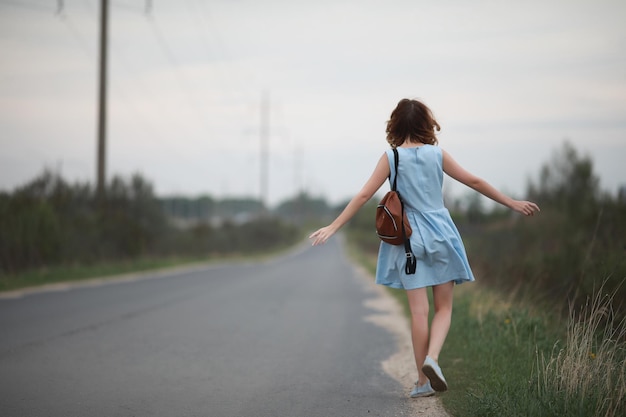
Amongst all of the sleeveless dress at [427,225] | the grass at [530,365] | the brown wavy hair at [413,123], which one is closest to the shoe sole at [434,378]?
the grass at [530,365]

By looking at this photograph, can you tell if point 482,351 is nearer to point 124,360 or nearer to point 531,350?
point 531,350

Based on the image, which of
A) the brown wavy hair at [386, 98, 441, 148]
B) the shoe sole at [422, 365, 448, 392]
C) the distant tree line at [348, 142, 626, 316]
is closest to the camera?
the shoe sole at [422, 365, 448, 392]

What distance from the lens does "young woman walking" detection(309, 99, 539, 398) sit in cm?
511

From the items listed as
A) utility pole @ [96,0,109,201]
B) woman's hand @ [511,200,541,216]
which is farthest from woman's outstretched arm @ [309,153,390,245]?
utility pole @ [96,0,109,201]

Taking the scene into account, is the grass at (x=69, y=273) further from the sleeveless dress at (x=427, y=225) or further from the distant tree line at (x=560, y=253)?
the sleeveless dress at (x=427, y=225)

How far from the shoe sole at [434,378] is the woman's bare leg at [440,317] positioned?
0.17 metres

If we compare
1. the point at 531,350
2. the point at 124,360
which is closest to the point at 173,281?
the point at 124,360

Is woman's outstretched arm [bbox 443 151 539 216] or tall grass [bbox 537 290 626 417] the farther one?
woman's outstretched arm [bbox 443 151 539 216]

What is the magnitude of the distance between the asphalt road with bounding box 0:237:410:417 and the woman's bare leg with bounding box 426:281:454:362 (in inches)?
21.1

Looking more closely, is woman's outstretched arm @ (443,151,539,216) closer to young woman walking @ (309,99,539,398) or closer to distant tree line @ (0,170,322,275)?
young woman walking @ (309,99,539,398)

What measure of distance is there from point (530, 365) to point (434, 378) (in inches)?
55.1

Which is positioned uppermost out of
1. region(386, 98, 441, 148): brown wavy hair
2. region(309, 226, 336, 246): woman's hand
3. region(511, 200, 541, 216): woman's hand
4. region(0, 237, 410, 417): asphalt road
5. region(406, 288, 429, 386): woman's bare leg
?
region(386, 98, 441, 148): brown wavy hair

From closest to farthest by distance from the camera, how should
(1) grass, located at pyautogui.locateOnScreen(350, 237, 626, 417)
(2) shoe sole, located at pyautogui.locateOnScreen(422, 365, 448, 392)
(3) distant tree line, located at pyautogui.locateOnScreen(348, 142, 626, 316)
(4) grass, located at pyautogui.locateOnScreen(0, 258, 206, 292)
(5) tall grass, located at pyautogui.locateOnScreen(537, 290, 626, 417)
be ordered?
(5) tall grass, located at pyautogui.locateOnScreen(537, 290, 626, 417) < (1) grass, located at pyautogui.locateOnScreen(350, 237, 626, 417) < (2) shoe sole, located at pyautogui.locateOnScreen(422, 365, 448, 392) < (3) distant tree line, located at pyautogui.locateOnScreen(348, 142, 626, 316) < (4) grass, located at pyautogui.locateOnScreen(0, 258, 206, 292)

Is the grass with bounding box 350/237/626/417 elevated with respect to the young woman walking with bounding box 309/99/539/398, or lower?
lower
